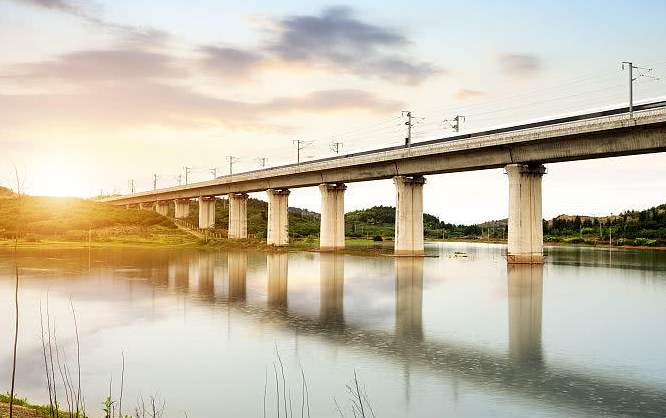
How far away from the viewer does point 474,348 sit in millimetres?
21188

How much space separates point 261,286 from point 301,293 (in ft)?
14.9

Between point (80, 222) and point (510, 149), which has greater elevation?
point (510, 149)

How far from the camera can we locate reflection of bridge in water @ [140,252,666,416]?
49.9 feet

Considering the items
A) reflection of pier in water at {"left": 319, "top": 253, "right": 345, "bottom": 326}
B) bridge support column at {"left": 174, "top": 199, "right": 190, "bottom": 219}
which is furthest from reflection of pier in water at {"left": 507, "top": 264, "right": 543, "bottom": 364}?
bridge support column at {"left": 174, "top": 199, "right": 190, "bottom": 219}

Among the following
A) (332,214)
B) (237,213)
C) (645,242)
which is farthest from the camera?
(645,242)

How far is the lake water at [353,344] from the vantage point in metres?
14.8

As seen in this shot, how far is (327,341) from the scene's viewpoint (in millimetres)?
21891

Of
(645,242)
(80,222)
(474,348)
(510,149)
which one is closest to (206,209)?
(80,222)

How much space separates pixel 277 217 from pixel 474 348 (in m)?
84.0

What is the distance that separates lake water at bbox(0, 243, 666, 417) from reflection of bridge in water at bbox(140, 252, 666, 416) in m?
0.08

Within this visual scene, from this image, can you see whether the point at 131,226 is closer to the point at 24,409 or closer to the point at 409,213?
the point at 409,213

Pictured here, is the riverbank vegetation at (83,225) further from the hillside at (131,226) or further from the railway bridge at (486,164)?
the railway bridge at (486,164)

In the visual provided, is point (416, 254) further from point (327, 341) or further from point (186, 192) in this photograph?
point (186, 192)

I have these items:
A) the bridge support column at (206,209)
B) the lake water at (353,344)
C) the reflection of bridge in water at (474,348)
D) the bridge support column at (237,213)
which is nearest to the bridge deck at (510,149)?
the lake water at (353,344)
